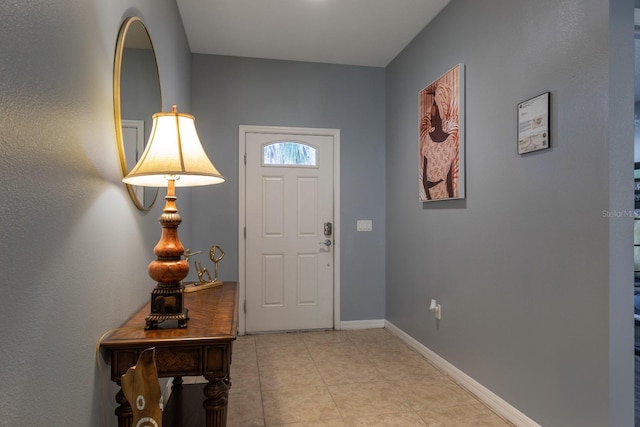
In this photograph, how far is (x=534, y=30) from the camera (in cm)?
209

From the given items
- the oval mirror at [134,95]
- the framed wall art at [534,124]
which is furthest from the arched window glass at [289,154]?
the framed wall art at [534,124]

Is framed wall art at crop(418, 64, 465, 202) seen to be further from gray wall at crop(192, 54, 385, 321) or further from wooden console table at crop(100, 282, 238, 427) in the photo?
wooden console table at crop(100, 282, 238, 427)

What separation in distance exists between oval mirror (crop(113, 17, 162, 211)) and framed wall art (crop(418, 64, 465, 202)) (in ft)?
6.50

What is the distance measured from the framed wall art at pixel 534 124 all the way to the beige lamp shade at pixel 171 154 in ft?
5.36

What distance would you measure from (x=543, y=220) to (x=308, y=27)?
243 cm

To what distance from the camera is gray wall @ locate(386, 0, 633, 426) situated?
1.68 meters

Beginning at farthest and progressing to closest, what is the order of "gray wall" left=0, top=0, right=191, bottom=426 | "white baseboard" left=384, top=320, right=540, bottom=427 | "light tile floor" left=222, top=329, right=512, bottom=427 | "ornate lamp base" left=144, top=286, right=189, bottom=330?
"light tile floor" left=222, top=329, right=512, bottom=427
"white baseboard" left=384, top=320, right=540, bottom=427
"ornate lamp base" left=144, top=286, right=189, bottom=330
"gray wall" left=0, top=0, right=191, bottom=426

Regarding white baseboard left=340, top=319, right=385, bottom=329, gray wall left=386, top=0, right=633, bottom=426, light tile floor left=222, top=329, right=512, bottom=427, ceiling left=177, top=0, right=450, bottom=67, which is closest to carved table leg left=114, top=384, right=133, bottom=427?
light tile floor left=222, top=329, right=512, bottom=427

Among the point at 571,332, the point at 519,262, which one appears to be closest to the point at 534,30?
the point at 519,262

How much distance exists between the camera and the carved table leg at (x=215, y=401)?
1435 mm

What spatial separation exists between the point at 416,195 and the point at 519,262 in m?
1.37

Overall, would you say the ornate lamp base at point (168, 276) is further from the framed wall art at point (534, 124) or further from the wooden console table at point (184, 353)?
the framed wall art at point (534, 124)

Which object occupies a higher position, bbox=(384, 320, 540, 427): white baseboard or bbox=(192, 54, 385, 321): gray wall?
bbox=(192, 54, 385, 321): gray wall

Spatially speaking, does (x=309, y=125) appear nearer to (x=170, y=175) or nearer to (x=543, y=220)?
(x=543, y=220)
